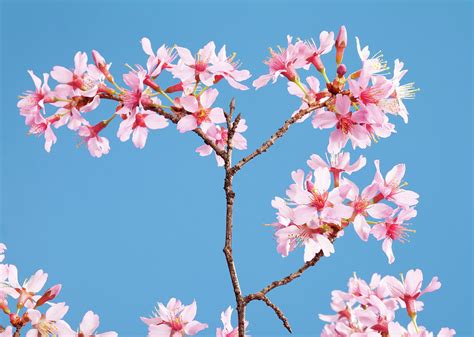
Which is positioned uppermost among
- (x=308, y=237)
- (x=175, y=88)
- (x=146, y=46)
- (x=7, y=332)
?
(x=146, y=46)

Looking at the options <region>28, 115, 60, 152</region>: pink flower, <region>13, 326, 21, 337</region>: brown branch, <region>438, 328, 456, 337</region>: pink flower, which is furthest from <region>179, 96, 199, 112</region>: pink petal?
<region>438, 328, 456, 337</region>: pink flower

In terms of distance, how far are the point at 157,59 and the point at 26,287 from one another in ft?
2.50

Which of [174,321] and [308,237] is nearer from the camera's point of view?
[308,237]

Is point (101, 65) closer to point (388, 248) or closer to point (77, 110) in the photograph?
point (77, 110)

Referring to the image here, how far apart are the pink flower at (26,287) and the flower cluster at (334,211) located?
71 centimetres

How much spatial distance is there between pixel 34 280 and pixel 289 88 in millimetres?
947

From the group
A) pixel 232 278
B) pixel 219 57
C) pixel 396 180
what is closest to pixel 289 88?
pixel 219 57

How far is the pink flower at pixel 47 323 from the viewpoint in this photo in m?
1.75

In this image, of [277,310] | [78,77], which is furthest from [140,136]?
[277,310]

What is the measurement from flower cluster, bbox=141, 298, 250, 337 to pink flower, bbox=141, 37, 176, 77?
0.67 metres

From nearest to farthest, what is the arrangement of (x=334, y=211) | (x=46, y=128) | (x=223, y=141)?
1. (x=334, y=211)
2. (x=46, y=128)
3. (x=223, y=141)

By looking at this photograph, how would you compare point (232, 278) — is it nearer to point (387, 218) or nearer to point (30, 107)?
point (387, 218)

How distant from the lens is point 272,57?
1879mm

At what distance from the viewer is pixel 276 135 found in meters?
1.79
